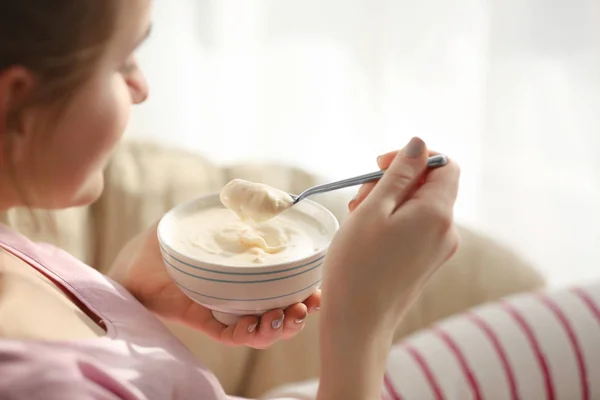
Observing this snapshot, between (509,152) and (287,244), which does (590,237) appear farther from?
(287,244)

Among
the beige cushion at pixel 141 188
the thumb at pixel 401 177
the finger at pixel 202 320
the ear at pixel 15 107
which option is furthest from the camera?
the beige cushion at pixel 141 188

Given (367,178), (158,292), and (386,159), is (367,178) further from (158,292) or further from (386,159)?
(158,292)

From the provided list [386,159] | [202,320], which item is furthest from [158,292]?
[386,159]

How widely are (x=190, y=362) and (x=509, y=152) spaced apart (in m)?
0.87

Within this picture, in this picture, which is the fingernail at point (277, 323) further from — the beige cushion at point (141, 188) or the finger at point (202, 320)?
the beige cushion at point (141, 188)

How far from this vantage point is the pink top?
20.9 inches

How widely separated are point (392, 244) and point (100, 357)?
9.2 inches

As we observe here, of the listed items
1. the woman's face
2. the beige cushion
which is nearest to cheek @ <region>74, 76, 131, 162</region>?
the woman's face

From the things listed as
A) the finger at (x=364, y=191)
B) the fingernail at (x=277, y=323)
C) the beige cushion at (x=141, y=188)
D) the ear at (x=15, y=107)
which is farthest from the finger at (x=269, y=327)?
the beige cushion at (x=141, y=188)

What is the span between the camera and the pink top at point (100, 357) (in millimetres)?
531

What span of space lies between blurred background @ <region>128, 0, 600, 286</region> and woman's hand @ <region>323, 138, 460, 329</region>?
72 centimetres

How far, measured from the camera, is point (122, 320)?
660 mm

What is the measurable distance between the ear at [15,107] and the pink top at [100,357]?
0.14 metres

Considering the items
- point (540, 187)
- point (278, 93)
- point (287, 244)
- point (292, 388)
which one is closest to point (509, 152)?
point (540, 187)
